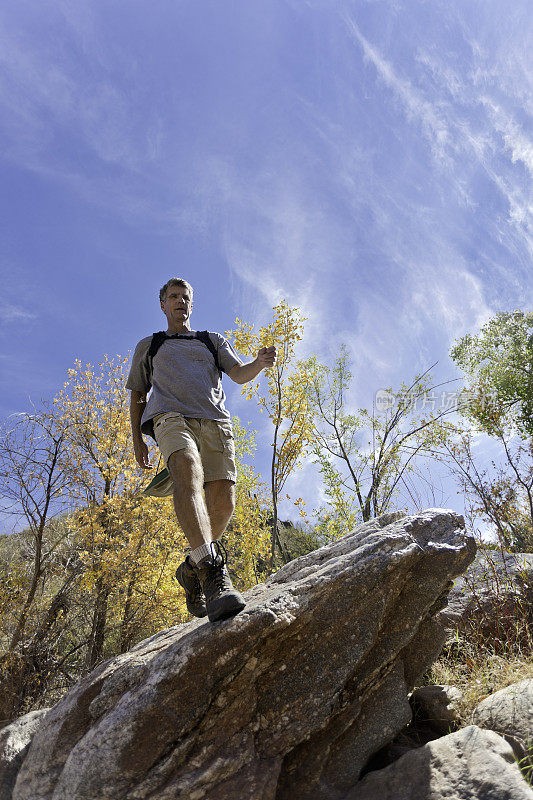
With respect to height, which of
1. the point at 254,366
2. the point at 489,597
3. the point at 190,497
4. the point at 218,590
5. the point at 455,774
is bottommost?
the point at 455,774

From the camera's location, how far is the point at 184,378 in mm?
3627

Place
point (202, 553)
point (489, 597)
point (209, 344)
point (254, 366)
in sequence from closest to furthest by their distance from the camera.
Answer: point (202, 553)
point (254, 366)
point (209, 344)
point (489, 597)

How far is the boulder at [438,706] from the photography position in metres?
3.28

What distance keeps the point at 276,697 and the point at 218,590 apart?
657 mm

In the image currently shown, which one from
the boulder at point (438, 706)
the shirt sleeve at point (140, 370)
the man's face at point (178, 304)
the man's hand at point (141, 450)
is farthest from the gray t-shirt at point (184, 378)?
the boulder at point (438, 706)

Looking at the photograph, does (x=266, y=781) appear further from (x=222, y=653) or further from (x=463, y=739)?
(x=463, y=739)

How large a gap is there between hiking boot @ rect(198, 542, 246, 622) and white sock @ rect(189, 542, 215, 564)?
0.02 meters

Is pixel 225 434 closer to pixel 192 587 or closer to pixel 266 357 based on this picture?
pixel 266 357

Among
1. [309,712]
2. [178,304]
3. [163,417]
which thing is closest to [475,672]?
[309,712]

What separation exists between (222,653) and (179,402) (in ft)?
5.40

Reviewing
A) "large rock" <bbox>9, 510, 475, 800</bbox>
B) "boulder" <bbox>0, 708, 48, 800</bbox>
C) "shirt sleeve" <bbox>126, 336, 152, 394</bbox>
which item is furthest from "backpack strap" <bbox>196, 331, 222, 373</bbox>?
"boulder" <bbox>0, 708, 48, 800</bbox>

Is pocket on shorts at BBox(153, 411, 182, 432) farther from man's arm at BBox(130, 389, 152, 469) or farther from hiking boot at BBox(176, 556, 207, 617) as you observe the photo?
hiking boot at BBox(176, 556, 207, 617)

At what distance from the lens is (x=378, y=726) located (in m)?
2.95

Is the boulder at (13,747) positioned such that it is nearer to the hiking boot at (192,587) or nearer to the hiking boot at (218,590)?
the hiking boot at (192,587)
